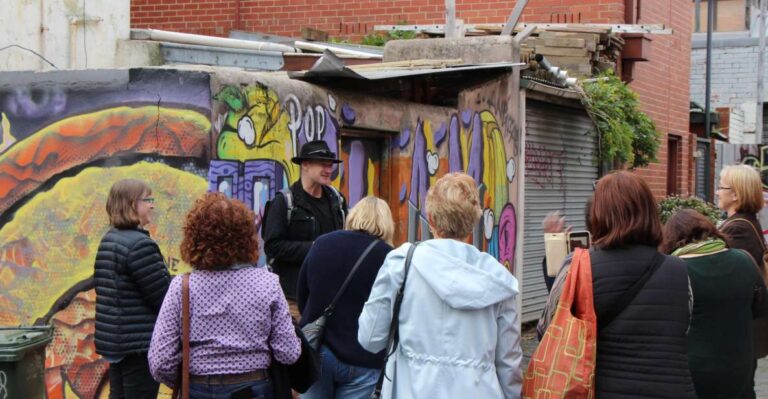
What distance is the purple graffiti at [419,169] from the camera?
1011 cm

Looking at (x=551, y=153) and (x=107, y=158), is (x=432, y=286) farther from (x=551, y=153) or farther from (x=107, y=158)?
(x=551, y=153)

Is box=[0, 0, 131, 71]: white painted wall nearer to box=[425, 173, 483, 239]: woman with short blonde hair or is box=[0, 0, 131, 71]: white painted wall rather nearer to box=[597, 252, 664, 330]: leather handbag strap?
box=[425, 173, 483, 239]: woman with short blonde hair

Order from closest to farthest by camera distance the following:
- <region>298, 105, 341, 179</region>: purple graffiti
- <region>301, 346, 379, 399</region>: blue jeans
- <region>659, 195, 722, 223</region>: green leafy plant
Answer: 1. <region>301, 346, 379, 399</region>: blue jeans
2. <region>298, 105, 341, 179</region>: purple graffiti
3. <region>659, 195, 722, 223</region>: green leafy plant

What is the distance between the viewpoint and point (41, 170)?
7.64 m

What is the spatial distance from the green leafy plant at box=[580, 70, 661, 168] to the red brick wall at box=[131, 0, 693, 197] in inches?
57.3

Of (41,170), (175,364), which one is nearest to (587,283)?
(175,364)

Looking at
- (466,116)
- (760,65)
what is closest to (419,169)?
(466,116)

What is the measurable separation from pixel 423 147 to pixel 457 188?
228 inches

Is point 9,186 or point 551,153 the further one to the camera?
point 551,153

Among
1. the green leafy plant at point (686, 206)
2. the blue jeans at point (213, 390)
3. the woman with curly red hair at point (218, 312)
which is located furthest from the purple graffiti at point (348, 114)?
the green leafy plant at point (686, 206)

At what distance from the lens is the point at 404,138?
985 cm

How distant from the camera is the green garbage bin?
5371 millimetres

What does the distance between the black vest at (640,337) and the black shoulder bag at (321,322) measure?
4.95ft

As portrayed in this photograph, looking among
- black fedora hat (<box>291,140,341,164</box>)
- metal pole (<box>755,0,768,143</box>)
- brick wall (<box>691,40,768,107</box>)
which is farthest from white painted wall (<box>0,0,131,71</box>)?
brick wall (<box>691,40,768,107</box>)
